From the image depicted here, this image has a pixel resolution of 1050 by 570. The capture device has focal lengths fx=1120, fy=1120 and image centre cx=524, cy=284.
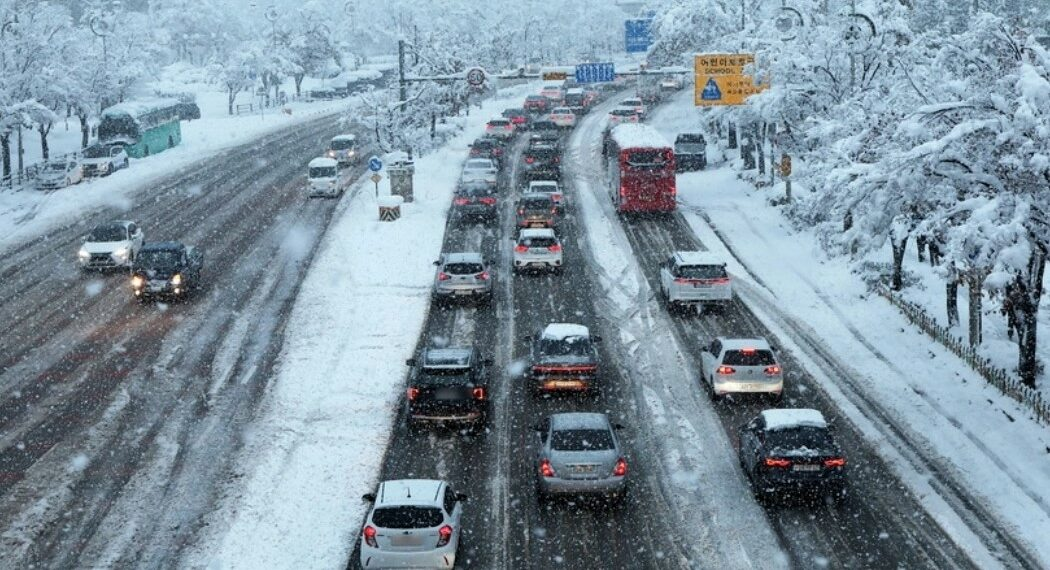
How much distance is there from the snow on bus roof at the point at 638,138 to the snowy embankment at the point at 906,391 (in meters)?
4.97

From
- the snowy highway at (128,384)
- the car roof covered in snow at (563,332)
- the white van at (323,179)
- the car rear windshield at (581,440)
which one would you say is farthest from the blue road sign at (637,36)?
the car rear windshield at (581,440)

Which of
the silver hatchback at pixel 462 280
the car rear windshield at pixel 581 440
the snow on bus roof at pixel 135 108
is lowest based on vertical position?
the car rear windshield at pixel 581 440

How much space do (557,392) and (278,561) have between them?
9671mm

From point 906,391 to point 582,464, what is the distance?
11043 mm

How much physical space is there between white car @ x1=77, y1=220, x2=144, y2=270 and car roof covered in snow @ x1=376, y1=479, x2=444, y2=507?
24.4m

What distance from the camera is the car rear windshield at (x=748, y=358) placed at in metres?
25.7

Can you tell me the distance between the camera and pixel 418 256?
139 ft

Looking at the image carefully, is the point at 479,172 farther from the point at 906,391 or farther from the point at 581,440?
the point at 581,440

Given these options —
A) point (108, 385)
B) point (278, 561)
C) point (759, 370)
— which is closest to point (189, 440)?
point (108, 385)

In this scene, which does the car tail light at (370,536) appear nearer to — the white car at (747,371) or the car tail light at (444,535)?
the car tail light at (444,535)

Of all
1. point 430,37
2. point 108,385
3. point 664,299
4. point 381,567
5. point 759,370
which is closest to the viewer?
point 381,567

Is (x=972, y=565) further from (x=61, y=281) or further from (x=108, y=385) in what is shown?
(x=61, y=281)

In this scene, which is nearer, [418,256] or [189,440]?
[189,440]

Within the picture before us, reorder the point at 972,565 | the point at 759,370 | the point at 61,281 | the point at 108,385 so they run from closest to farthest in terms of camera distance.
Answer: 1. the point at 972,565
2. the point at 759,370
3. the point at 108,385
4. the point at 61,281
